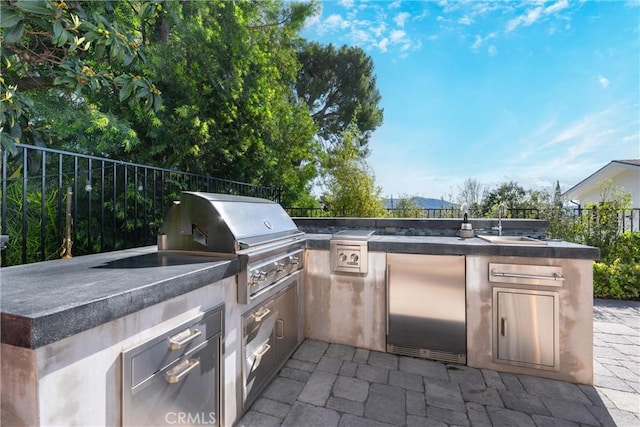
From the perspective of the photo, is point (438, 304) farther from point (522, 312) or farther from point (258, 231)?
point (258, 231)

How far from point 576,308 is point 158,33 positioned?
711 cm

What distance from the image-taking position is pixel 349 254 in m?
2.88

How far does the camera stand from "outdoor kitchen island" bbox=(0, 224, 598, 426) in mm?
786

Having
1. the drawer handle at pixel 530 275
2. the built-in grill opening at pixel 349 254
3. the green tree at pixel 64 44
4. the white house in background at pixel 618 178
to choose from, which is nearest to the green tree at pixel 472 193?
the white house in background at pixel 618 178

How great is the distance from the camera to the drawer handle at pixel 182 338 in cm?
124

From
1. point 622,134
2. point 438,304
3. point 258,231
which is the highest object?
point 622,134

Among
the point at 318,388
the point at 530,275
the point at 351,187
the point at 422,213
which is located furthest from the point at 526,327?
the point at 422,213

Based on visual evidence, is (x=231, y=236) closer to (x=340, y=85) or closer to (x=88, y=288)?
(x=88, y=288)

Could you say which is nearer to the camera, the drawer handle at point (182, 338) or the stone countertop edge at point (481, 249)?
the drawer handle at point (182, 338)

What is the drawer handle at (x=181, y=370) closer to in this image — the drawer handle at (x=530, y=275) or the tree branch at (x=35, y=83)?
the drawer handle at (x=530, y=275)

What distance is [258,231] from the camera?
84.7 inches

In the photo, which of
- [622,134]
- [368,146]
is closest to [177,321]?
[368,146]

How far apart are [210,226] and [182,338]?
758 millimetres

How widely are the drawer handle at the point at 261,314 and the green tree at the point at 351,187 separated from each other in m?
3.87
